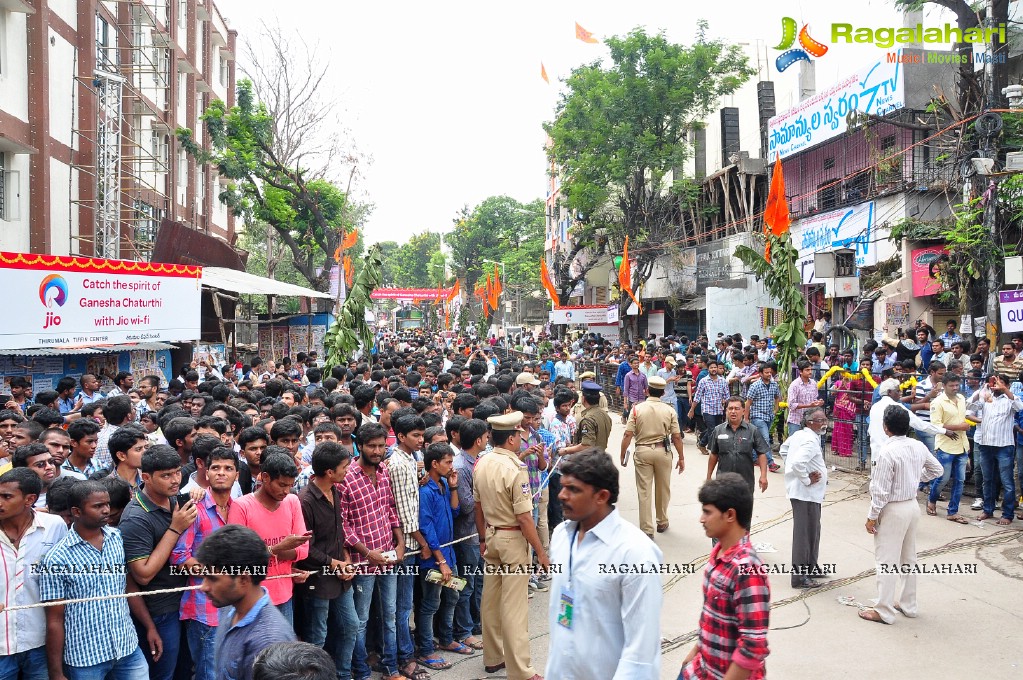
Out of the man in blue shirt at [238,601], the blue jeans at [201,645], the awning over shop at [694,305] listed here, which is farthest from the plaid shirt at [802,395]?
the awning over shop at [694,305]

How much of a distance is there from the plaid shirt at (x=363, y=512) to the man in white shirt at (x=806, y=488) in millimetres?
3751

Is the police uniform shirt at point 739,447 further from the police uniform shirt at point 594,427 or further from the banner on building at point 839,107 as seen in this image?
the banner on building at point 839,107

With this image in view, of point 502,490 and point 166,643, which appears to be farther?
point 502,490

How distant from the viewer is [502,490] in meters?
5.48

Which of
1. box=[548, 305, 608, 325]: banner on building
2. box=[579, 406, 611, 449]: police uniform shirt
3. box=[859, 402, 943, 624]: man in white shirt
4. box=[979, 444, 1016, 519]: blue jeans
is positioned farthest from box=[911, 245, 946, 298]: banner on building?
box=[548, 305, 608, 325]: banner on building

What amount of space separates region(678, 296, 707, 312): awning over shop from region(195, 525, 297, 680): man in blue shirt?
2978 centimetres

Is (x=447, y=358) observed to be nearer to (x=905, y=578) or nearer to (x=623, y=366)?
(x=623, y=366)

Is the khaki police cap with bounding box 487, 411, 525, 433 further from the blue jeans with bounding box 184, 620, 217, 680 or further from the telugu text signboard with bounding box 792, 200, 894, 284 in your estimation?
the telugu text signboard with bounding box 792, 200, 894, 284

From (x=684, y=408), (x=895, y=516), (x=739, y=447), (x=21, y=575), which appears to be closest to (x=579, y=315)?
(x=684, y=408)

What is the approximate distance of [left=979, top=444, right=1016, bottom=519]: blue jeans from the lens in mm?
9094

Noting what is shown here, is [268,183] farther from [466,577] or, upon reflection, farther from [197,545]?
[197,545]

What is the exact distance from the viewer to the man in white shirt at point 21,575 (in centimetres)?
384

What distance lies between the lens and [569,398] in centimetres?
875

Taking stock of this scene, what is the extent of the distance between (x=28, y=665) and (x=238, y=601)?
5.52 ft
